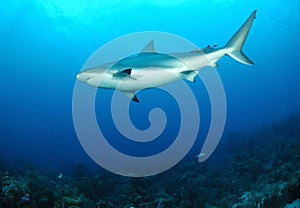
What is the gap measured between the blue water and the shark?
968 inches

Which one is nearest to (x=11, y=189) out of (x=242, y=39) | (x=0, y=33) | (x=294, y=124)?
(x=242, y=39)

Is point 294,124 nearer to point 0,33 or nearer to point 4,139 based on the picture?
point 0,33

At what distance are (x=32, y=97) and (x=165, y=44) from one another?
126 ft

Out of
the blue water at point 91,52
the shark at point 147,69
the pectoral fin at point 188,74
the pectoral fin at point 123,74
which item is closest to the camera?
the pectoral fin at point 123,74

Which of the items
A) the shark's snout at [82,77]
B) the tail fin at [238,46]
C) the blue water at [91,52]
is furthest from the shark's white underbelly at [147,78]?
the blue water at [91,52]

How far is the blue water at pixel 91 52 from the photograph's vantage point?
4081 centimetres

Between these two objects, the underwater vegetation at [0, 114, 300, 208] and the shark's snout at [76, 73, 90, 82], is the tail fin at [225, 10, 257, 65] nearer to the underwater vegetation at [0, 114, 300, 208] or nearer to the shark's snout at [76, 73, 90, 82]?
the shark's snout at [76, 73, 90, 82]

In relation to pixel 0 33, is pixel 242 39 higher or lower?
lower

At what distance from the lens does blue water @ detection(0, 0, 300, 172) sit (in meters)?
40.8

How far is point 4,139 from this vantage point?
198 feet

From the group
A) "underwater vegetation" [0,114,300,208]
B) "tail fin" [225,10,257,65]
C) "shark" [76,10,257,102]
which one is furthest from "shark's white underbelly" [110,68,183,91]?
"underwater vegetation" [0,114,300,208]

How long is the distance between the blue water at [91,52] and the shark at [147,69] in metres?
24.6

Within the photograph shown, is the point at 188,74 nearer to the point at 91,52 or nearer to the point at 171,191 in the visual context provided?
the point at 171,191

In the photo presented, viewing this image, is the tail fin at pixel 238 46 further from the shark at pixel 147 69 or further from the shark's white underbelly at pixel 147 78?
the shark's white underbelly at pixel 147 78
